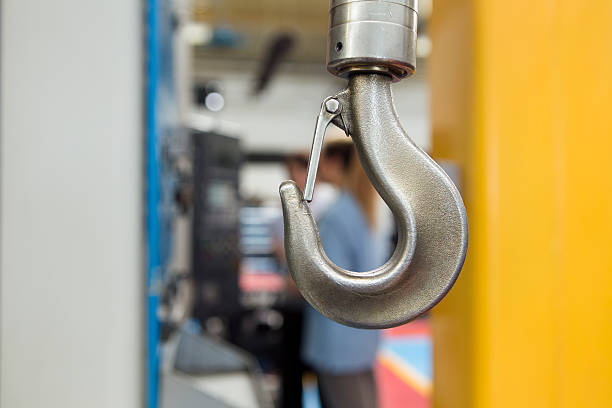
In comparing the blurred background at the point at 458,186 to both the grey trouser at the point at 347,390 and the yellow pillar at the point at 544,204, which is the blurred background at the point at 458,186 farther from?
the grey trouser at the point at 347,390

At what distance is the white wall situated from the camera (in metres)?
1.04

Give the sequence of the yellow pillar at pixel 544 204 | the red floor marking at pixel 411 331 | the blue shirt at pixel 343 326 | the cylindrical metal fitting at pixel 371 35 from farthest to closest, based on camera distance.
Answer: the red floor marking at pixel 411 331
the blue shirt at pixel 343 326
the yellow pillar at pixel 544 204
the cylindrical metal fitting at pixel 371 35

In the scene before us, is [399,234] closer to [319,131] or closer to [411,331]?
[319,131]

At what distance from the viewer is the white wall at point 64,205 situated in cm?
104

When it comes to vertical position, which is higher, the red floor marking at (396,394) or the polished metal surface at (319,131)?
the polished metal surface at (319,131)

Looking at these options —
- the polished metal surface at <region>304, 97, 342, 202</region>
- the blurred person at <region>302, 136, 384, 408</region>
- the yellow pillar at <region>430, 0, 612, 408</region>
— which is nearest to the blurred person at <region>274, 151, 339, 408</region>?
the blurred person at <region>302, 136, 384, 408</region>

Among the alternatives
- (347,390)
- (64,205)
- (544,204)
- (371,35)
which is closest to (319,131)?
(371,35)

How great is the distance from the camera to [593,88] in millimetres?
798

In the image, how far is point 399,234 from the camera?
0.42m

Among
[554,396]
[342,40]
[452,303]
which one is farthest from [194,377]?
[342,40]

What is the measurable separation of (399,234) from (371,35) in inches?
5.6

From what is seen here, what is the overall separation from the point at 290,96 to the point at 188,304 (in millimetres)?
8021

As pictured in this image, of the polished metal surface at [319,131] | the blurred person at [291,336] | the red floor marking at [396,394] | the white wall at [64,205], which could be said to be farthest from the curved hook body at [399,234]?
the red floor marking at [396,394]

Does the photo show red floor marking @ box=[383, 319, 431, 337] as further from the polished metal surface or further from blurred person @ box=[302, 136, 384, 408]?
the polished metal surface
